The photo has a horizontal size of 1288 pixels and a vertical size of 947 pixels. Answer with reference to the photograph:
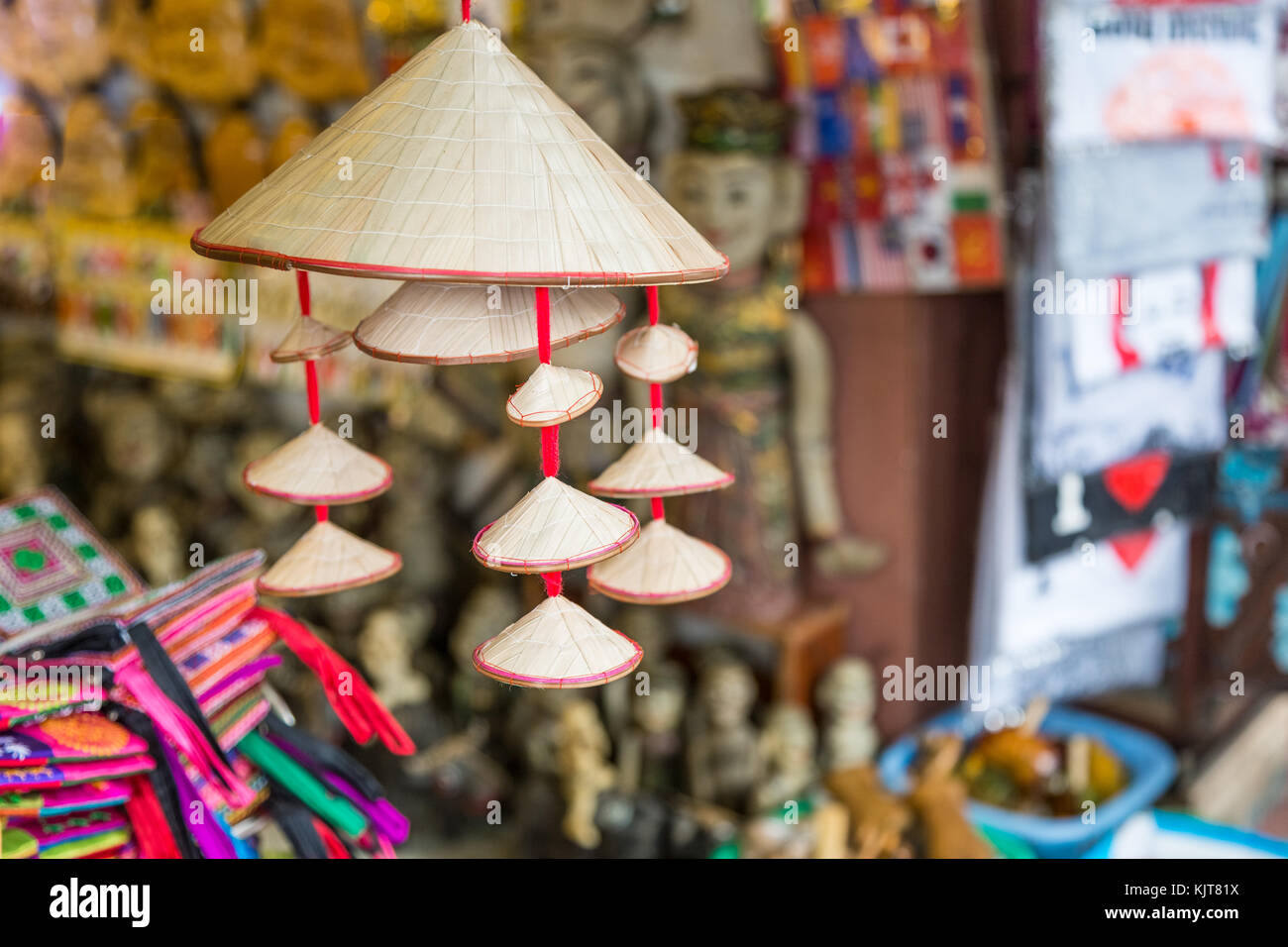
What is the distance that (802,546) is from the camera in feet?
9.64

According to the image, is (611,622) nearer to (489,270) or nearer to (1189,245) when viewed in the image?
(1189,245)

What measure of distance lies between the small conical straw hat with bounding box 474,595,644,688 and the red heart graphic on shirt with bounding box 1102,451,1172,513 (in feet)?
6.50

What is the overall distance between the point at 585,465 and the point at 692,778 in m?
0.71

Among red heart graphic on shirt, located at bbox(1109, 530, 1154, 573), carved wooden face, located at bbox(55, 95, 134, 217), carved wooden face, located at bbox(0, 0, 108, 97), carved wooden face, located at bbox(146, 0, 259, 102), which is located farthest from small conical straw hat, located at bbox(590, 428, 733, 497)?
carved wooden face, located at bbox(0, 0, 108, 97)

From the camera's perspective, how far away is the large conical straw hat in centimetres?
101

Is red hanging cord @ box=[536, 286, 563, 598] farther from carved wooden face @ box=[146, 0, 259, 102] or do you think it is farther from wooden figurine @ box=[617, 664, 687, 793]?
carved wooden face @ box=[146, 0, 259, 102]

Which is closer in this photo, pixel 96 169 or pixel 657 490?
pixel 657 490

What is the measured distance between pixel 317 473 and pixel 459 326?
282 millimetres

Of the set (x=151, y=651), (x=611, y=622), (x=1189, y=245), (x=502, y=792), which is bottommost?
(x=502, y=792)

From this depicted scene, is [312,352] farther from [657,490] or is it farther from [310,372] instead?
[657,490]

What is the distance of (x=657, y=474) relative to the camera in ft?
4.20

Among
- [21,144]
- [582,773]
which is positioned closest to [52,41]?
[21,144]
